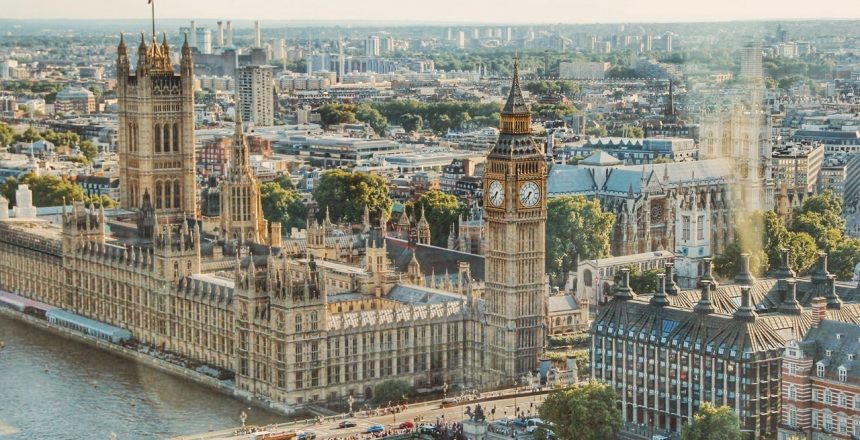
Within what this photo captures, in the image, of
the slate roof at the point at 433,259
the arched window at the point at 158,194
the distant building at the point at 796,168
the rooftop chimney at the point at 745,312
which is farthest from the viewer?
the distant building at the point at 796,168

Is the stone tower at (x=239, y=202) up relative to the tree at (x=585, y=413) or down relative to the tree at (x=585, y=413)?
up

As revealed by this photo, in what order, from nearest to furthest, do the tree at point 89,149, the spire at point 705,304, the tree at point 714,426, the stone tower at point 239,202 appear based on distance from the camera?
the tree at point 714,426 → the spire at point 705,304 → the stone tower at point 239,202 → the tree at point 89,149

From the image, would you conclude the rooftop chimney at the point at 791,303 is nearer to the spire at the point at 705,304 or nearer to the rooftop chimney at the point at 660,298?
the spire at the point at 705,304

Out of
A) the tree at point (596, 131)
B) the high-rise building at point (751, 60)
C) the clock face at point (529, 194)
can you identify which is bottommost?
the tree at point (596, 131)

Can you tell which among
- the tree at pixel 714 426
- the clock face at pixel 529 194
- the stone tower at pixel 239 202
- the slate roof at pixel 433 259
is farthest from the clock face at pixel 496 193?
the stone tower at pixel 239 202

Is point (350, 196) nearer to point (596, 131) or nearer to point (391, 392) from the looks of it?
point (391, 392)

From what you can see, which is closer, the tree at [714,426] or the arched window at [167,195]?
the tree at [714,426]
